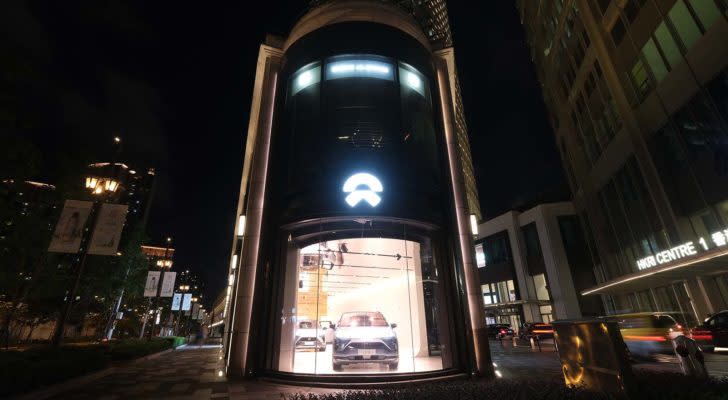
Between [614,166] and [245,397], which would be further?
[614,166]

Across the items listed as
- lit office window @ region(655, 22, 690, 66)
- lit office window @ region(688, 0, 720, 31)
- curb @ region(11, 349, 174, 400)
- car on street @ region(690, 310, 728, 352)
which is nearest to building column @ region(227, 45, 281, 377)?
curb @ region(11, 349, 174, 400)

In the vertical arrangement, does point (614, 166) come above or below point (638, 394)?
above

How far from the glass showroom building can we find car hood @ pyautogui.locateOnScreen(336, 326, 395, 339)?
35mm

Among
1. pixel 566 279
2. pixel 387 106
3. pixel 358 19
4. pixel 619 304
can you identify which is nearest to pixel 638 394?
pixel 387 106

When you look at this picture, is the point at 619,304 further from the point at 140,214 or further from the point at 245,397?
the point at 140,214

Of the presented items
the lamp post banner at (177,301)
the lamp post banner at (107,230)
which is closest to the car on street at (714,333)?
the lamp post banner at (107,230)

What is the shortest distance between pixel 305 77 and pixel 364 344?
432 inches

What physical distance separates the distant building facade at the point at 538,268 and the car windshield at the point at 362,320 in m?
32.9

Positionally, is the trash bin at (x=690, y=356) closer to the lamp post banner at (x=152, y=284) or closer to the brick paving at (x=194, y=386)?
the brick paving at (x=194, y=386)

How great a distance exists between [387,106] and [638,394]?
11.2 m

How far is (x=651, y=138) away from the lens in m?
21.3

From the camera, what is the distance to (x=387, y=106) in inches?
517

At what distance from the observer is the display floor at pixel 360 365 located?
10198 millimetres

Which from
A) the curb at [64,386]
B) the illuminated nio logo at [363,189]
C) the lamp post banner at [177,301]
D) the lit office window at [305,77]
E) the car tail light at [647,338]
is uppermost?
the lit office window at [305,77]
